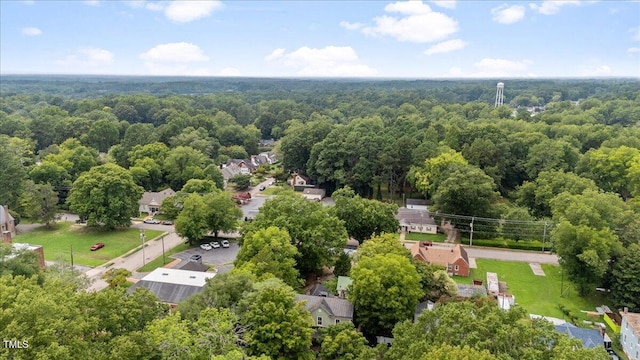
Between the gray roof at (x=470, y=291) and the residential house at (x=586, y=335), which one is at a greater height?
the gray roof at (x=470, y=291)

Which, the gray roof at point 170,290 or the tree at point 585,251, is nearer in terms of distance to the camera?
the gray roof at point 170,290

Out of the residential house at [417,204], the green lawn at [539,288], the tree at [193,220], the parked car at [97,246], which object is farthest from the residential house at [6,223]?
the residential house at [417,204]

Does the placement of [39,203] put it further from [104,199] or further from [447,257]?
[447,257]

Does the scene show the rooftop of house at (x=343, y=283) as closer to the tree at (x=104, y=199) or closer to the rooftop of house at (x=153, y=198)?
the tree at (x=104, y=199)

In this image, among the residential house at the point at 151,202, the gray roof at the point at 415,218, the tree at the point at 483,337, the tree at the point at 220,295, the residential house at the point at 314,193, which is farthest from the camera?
the residential house at the point at 314,193

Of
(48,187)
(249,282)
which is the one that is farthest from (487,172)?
(48,187)

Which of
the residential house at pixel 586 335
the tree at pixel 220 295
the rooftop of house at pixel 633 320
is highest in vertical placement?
the tree at pixel 220 295

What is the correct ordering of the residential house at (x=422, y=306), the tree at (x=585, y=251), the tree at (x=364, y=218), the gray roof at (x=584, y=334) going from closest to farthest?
the gray roof at (x=584, y=334) < the residential house at (x=422, y=306) < the tree at (x=585, y=251) < the tree at (x=364, y=218)

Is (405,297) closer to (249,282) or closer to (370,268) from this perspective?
(370,268)

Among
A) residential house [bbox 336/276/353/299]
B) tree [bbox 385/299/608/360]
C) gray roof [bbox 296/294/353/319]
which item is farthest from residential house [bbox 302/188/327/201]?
tree [bbox 385/299/608/360]
